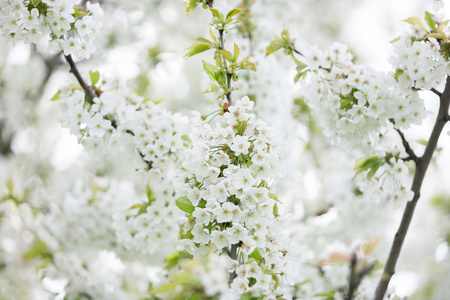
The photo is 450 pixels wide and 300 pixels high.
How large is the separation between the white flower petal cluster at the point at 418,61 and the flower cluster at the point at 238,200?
0.99 m

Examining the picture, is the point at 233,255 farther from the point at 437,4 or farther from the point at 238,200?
the point at 437,4

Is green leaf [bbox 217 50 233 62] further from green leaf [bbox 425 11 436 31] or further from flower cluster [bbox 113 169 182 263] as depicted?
green leaf [bbox 425 11 436 31]

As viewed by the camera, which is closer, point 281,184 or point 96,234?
point 96,234

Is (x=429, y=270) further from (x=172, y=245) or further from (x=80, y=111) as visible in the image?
(x=80, y=111)

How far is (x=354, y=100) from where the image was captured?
270 cm

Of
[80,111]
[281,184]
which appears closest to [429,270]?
[281,184]

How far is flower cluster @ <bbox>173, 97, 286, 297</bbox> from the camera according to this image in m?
1.97

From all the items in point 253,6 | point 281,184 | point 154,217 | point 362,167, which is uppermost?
point 253,6

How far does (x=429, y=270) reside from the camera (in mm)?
5992

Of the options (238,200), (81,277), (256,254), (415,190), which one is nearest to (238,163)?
(238,200)

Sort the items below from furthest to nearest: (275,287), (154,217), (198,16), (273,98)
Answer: (198,16) → (273,98) → (154,217) → (275,287)

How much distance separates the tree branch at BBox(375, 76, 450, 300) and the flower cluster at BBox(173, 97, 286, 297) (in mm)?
784

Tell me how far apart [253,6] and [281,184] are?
1.72m

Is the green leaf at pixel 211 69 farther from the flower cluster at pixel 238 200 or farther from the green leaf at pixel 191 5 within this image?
the green leaf at pixel 191 5
